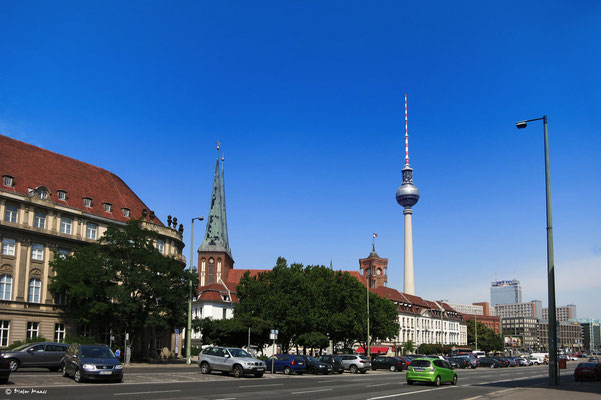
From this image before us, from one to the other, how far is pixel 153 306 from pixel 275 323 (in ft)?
57.8

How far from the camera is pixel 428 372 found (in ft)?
102

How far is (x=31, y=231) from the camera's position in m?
56.3

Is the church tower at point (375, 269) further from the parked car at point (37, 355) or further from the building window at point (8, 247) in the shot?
the parked car at point (37, 355)

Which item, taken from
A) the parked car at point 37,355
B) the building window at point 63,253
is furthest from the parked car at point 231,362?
the building window at point 63,253

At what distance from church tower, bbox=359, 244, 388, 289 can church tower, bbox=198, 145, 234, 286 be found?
6843 centimetres

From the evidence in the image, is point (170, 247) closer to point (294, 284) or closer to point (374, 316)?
point (294, 284)

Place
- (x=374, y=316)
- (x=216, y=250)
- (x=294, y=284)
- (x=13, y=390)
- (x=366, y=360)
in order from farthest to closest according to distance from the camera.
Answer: (x=216, y=250)
(x=374, y=316)
(x=294, y=284)
(x=366, y=360)
(x=13, y=390)

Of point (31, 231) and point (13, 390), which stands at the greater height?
point (31, 231)

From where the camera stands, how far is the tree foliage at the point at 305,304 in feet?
224

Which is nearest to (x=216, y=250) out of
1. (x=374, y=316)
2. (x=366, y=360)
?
(x=374, y=316)

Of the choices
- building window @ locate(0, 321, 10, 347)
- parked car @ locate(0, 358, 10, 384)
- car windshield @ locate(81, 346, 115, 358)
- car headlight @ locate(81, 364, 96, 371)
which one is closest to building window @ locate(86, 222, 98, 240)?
building window @ locate(0, 321, 10, 347)

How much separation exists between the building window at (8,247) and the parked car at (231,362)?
29395 mm

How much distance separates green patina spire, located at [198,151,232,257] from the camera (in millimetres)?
127000

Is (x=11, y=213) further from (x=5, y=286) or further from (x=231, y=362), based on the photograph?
(x=231, y=362)
